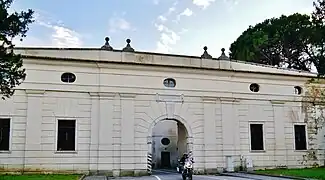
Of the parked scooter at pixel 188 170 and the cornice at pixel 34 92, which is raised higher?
the cornice at pixel 34 92

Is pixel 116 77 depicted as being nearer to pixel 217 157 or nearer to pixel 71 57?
pixel 71 57

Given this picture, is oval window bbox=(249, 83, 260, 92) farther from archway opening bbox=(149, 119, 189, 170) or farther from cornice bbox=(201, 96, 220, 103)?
archway opening bbox=(149, 119, 189, 170)

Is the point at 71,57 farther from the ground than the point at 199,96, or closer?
farther from the ground

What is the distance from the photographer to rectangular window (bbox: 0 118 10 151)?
20766 mm

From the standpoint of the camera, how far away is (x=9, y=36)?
14.5 meters

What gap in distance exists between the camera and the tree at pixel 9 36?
14.1 m

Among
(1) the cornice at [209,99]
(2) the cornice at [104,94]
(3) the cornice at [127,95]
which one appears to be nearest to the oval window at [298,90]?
(1) the cornice at [209,99]

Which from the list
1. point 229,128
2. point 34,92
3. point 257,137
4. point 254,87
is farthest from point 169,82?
point 34,92

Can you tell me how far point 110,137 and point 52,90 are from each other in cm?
398

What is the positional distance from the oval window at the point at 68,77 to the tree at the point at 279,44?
22.1 metres

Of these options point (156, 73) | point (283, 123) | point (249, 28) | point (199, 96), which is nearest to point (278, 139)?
point (283, 123)

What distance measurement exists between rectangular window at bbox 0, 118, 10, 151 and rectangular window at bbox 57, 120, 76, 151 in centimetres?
253

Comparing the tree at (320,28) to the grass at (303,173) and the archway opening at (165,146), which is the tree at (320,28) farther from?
the archway opening at (165,146)

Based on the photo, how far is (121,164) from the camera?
2214cm
